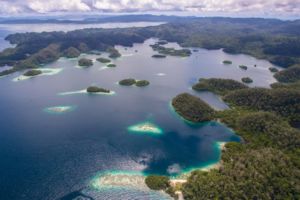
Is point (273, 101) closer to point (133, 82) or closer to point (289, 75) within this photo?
point (289, 75)

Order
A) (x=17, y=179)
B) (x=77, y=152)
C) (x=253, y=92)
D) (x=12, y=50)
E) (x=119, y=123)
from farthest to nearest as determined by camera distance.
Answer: (x=12, y=50)
(x=253, y=92)
(x=119, y=123)
(x=77, y=152)
(x=17, y=179)

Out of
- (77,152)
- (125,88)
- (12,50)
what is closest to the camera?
(77,152)

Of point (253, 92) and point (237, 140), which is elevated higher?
point (253, 92)

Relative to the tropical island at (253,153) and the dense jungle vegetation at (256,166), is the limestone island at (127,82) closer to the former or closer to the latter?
the tropical island at (253,153)

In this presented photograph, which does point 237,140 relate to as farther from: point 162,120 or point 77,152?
point 77,152

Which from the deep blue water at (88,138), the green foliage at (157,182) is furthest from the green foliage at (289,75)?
the green foliage at (157,182)

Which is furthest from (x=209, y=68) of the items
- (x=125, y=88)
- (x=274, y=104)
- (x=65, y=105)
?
(x=65, y=105)

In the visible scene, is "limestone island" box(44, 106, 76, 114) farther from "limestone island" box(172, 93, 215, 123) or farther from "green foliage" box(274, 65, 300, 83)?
"green foliage" box(274, 65, 300, 83)
